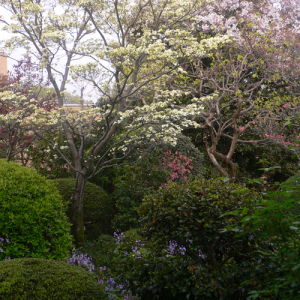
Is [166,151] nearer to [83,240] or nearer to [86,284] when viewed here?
[83,240]

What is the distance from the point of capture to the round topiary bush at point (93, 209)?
5895mm

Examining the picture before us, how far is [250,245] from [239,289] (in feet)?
1.48

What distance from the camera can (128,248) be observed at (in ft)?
12.3

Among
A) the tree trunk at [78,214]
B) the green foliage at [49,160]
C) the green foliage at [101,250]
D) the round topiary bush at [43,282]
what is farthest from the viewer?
the green foliage at [49,160]

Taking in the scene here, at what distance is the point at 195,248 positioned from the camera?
9.91 ft

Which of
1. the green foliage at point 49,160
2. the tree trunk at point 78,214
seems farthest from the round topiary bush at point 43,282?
the green foliage at point 49,160

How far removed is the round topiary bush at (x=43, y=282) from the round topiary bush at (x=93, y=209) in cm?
317

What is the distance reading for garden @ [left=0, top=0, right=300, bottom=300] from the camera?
2.47 m

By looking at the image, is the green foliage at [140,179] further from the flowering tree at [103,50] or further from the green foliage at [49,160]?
the green foliage at [49,160]

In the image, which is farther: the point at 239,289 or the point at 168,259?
the point at 168,259

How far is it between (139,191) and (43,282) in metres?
3.46

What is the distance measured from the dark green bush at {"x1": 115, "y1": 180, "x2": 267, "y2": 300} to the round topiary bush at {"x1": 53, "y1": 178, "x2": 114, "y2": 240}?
293cm

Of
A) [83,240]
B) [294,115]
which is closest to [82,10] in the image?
[83,240]

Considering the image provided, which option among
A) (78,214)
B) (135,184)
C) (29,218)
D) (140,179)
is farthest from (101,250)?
(29,218)
